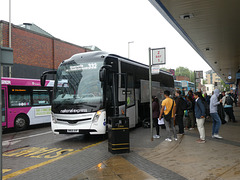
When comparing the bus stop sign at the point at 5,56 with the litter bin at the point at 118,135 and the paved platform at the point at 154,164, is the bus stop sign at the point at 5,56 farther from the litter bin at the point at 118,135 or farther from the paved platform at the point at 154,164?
the litter bin at the point at 118,135

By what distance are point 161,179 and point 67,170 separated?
2.19m

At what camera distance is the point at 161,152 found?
6617 mm

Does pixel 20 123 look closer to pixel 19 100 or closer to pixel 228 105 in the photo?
pixel 19 100

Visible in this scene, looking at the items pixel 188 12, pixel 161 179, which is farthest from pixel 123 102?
pixel 161 179

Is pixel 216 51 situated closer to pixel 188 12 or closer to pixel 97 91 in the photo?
pixel 188 12

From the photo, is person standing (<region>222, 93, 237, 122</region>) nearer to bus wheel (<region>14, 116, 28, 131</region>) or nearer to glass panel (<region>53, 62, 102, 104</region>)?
glass panel (<region>53, 62, 102, 104</region>)

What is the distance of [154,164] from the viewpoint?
18.0ft

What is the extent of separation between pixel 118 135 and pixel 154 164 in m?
1.50

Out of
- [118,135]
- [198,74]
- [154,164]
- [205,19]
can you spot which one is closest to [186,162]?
[154,164]

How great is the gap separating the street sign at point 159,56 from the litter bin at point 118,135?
2591mm

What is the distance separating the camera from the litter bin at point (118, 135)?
21.6ft

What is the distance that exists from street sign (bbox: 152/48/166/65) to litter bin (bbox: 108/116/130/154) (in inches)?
102

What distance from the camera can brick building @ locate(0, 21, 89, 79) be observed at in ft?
68.0

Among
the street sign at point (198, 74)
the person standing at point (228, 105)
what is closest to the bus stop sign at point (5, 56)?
the person standing at point (228, 105)
